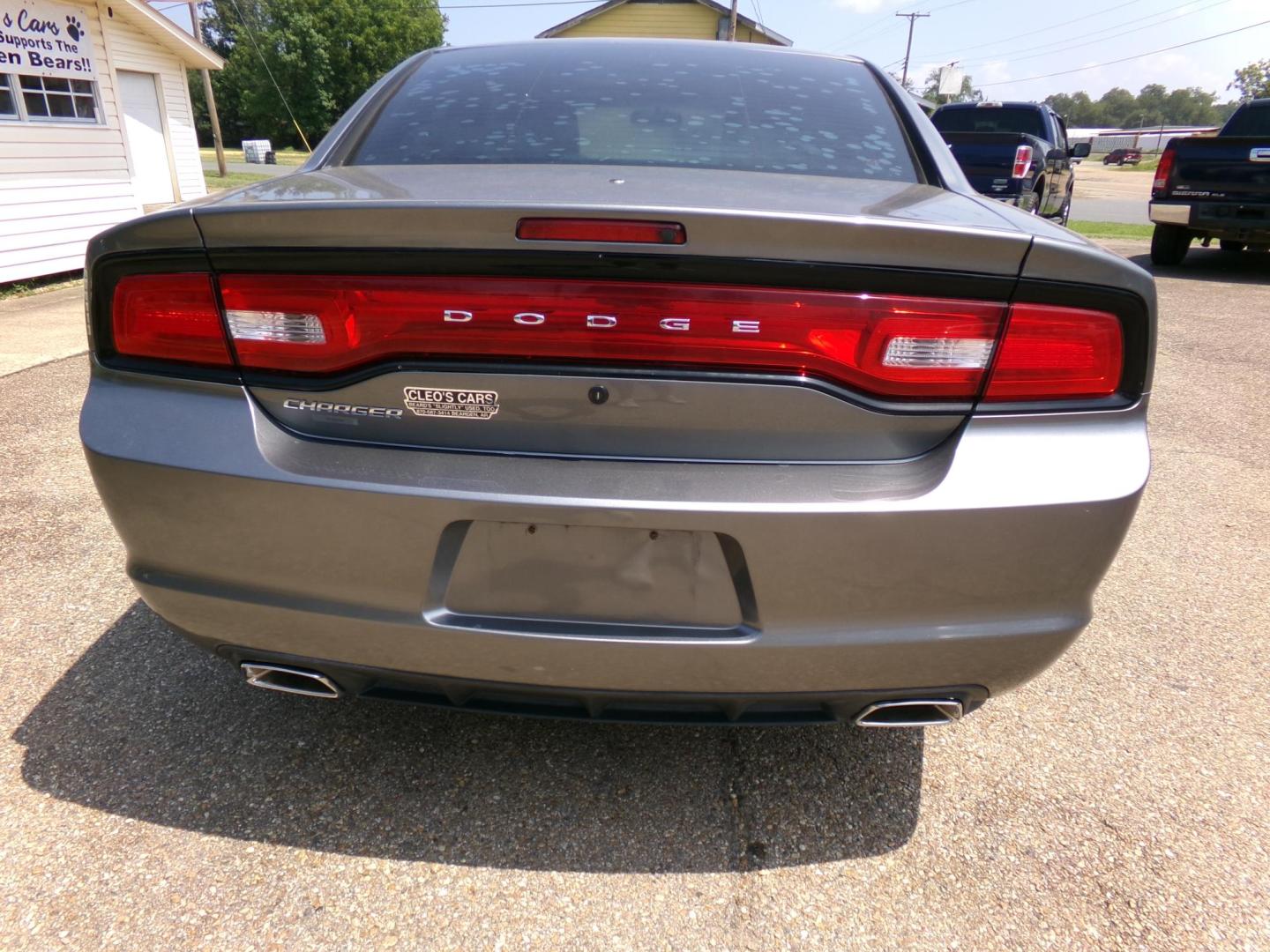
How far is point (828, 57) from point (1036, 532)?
192 cm

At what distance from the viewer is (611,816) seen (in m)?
1.88

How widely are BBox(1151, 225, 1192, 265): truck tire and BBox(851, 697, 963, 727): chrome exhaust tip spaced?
1148cm

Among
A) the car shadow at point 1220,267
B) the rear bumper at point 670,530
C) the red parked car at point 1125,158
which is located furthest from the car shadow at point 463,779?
the red parked car at point 1125,158

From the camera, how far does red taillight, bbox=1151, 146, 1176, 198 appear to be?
32.3 ft

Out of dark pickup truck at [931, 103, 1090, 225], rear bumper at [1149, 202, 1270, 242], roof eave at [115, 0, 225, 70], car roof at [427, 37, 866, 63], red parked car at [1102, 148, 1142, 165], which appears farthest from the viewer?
red parked car at [1102, 148, 1142, 165]

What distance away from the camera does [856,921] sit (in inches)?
64.4

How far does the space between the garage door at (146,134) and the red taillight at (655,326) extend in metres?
14.8

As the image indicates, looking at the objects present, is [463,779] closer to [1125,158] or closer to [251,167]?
[251,167]

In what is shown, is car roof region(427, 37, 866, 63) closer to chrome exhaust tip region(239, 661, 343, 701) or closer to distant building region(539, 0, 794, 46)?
chrome exhaust tip region(239, 661, 343, 701)

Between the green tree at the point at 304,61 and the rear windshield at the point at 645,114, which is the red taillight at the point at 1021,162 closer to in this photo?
the rear windshield at the point at 645,114

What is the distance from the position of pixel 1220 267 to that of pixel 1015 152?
4.02 meters

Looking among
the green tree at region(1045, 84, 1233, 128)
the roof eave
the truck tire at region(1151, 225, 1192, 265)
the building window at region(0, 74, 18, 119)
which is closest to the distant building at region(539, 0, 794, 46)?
the roof eave

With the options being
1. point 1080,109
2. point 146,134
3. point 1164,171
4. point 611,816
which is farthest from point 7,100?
point 1080,109

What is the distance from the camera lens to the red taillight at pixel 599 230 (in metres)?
1.37
